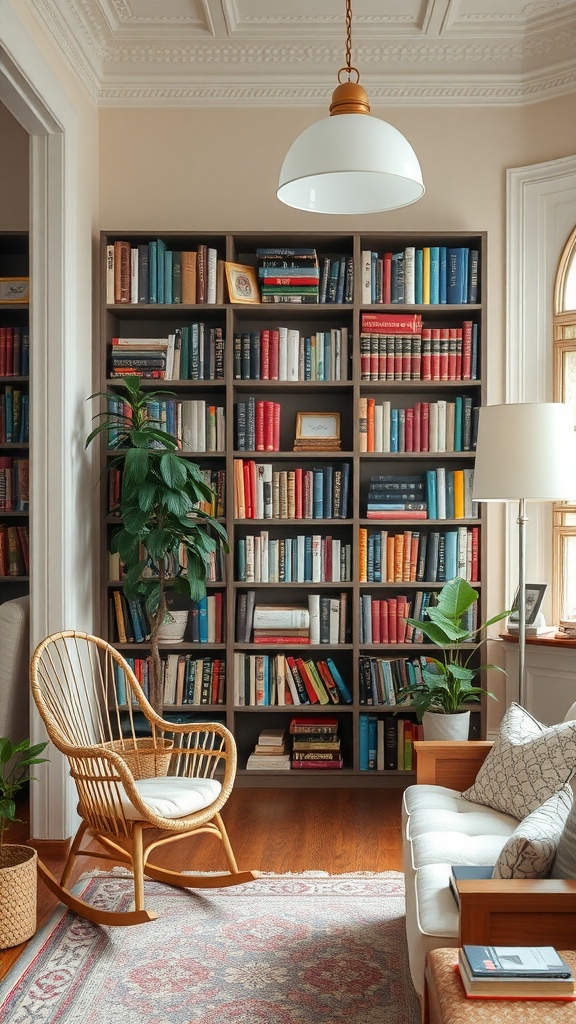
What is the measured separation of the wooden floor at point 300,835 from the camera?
11.2 ft

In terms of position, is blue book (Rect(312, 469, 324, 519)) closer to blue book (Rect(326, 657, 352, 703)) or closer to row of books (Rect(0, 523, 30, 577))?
blue book (Rect(326, 657, 352, 703))

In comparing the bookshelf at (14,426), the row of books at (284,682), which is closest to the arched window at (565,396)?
the row of books at (284,682)

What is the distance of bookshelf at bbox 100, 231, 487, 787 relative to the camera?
424cm

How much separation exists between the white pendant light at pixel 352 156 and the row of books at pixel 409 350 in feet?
6.31

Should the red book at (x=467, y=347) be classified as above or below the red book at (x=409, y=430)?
above

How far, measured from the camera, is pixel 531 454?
3414 mm

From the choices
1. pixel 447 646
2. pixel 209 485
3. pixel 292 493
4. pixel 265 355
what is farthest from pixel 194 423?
pixel 447 646

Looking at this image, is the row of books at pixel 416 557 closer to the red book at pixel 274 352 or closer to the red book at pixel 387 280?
the red book at pixel 274 352

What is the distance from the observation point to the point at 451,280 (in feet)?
14.0

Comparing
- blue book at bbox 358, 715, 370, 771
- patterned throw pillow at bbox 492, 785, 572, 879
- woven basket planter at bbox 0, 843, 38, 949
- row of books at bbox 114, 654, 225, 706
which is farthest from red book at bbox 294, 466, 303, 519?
patterned throw pillow at bbox 492, 785, 572, 879

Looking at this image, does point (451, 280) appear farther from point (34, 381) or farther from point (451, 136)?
point (34, 381)

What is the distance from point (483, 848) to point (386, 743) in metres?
1.99

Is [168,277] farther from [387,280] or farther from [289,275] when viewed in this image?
[387,280]

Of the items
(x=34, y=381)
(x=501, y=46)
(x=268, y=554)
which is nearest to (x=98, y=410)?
(x=34, y=381)
